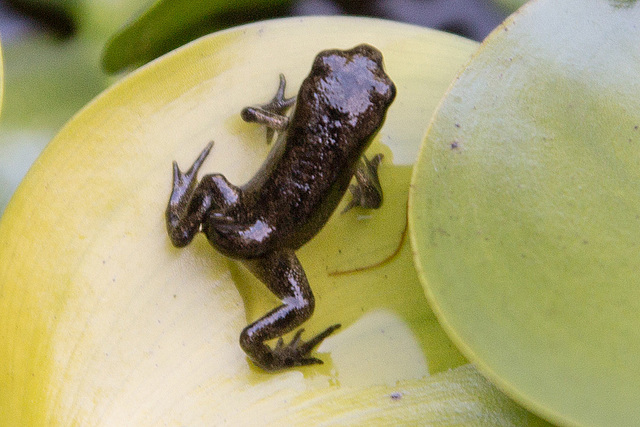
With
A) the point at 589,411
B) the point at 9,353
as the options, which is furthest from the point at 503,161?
the point at 9,353

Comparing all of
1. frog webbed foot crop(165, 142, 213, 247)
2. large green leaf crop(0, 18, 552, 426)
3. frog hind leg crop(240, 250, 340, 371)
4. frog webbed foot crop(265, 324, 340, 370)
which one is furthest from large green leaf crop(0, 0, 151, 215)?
frog webbed foot crop(265, 324, 340, 370)

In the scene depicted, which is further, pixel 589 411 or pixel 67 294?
pixel 67 294

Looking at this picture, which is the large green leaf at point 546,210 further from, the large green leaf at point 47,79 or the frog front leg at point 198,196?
the large green leaf at point 47,79

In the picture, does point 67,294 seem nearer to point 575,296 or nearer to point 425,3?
point 575,296

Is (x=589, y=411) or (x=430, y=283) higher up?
(x=430, y=283)

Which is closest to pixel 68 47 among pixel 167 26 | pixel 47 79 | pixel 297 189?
pixel 47 79

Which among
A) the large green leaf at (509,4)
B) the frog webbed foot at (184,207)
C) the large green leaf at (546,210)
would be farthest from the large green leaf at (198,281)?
the large green leaf at (509,4)

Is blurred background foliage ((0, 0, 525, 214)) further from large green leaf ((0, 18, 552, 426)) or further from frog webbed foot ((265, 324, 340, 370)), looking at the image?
frog webbed foot ((265, 324, 340, 370))
